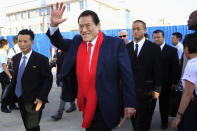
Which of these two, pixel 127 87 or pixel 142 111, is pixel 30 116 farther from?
pixel 142 111

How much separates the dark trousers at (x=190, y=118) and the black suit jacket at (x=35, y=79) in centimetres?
195

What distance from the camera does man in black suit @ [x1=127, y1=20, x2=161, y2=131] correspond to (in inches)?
139

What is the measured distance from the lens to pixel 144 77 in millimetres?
3531

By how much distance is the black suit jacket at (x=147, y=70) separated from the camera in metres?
3.54

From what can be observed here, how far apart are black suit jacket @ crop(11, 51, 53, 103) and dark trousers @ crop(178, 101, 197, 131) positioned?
1947 millimetres

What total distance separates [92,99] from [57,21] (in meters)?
0.90

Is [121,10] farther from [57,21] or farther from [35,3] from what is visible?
[57,21]

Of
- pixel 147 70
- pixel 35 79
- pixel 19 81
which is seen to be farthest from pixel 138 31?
pixel 19 81

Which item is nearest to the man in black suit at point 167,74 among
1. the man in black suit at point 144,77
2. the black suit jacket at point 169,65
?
the black suit jacket at point 169,65

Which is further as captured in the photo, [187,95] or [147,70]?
[147,70]

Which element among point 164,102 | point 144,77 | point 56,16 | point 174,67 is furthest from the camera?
point 164,102

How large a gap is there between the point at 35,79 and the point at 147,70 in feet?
6.10

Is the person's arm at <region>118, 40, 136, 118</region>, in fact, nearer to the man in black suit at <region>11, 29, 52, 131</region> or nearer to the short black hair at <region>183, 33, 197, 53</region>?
the short black hair at <region>183, 33, 197, 53</region>

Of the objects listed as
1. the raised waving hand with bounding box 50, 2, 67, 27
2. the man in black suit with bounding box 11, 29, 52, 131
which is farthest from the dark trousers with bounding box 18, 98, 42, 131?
the raised waving hand with bounding box 50, 2, 67, 27
